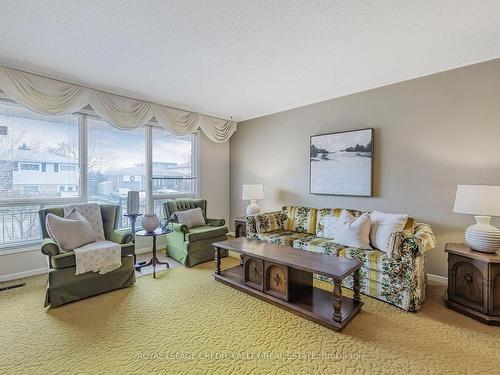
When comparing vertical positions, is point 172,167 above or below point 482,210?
above

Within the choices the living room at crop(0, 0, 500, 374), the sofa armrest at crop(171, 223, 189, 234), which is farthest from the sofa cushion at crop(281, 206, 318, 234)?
the sofa armrest at crop(171, 223, 189, 234)

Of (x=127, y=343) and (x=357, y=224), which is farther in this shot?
(x=357, y=224)

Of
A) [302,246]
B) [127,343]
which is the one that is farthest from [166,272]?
[302,246]

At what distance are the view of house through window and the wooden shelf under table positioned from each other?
2.60 metres

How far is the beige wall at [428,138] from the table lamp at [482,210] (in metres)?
0.65

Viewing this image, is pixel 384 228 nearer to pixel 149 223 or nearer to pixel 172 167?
pixel 149 223

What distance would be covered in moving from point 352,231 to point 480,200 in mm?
1157

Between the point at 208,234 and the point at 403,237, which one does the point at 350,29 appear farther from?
the point at 208,234

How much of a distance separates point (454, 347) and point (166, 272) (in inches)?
120

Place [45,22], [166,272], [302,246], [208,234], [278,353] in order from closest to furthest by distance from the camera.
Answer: [278,353]
[45,22]
[302,246]
[166,272]
[208,234]

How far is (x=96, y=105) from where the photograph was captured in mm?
3547

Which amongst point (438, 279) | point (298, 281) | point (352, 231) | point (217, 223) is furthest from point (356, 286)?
point (217, 223)

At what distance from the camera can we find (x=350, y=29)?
2170mm

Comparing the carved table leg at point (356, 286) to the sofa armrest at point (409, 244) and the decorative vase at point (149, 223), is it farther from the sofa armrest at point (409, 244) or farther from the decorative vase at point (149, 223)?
the decorative vase at point (149, 223)
